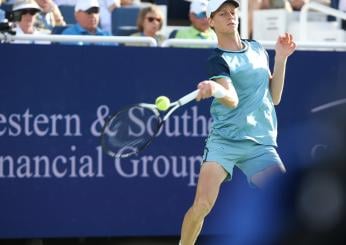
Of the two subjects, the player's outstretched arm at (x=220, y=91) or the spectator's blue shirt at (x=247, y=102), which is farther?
the spectator's blue shirt at (x=247, y=102)

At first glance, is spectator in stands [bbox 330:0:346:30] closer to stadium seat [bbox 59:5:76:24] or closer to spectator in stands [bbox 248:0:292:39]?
spectator in stands [bbox 248:0:292:39]

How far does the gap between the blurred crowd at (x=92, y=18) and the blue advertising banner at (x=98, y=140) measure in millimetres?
387

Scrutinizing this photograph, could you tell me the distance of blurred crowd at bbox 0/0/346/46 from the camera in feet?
28.5

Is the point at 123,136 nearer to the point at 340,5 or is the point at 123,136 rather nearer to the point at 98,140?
the point at 98,140

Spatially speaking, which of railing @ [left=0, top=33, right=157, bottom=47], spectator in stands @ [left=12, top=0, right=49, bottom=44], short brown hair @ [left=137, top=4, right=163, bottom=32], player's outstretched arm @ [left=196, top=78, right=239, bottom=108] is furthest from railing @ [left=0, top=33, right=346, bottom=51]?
player's outstretched arm @ [left=196, top=78, right=239, bottom=108]

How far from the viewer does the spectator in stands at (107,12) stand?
987cm

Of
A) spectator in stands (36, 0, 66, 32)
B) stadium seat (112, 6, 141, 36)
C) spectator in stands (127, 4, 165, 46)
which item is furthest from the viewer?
stadium seat (112, 6, 141, 36)

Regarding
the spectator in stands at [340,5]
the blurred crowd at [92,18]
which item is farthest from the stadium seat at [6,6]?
the spectator in stands at [340,5]

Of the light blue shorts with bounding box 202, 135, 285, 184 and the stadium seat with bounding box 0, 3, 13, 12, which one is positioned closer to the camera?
the light blue shorts with bounding box 202, 135, 285, 184

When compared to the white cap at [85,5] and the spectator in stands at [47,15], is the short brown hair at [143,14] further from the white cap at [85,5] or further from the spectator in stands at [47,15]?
the spectator in stands at [47,15]

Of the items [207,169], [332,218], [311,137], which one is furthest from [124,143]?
[332,218]

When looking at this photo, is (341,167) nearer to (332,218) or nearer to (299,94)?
(332,218)

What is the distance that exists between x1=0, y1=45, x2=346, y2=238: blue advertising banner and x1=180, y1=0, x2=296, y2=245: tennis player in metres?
1.53

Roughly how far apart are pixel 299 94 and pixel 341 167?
436 centimetres
